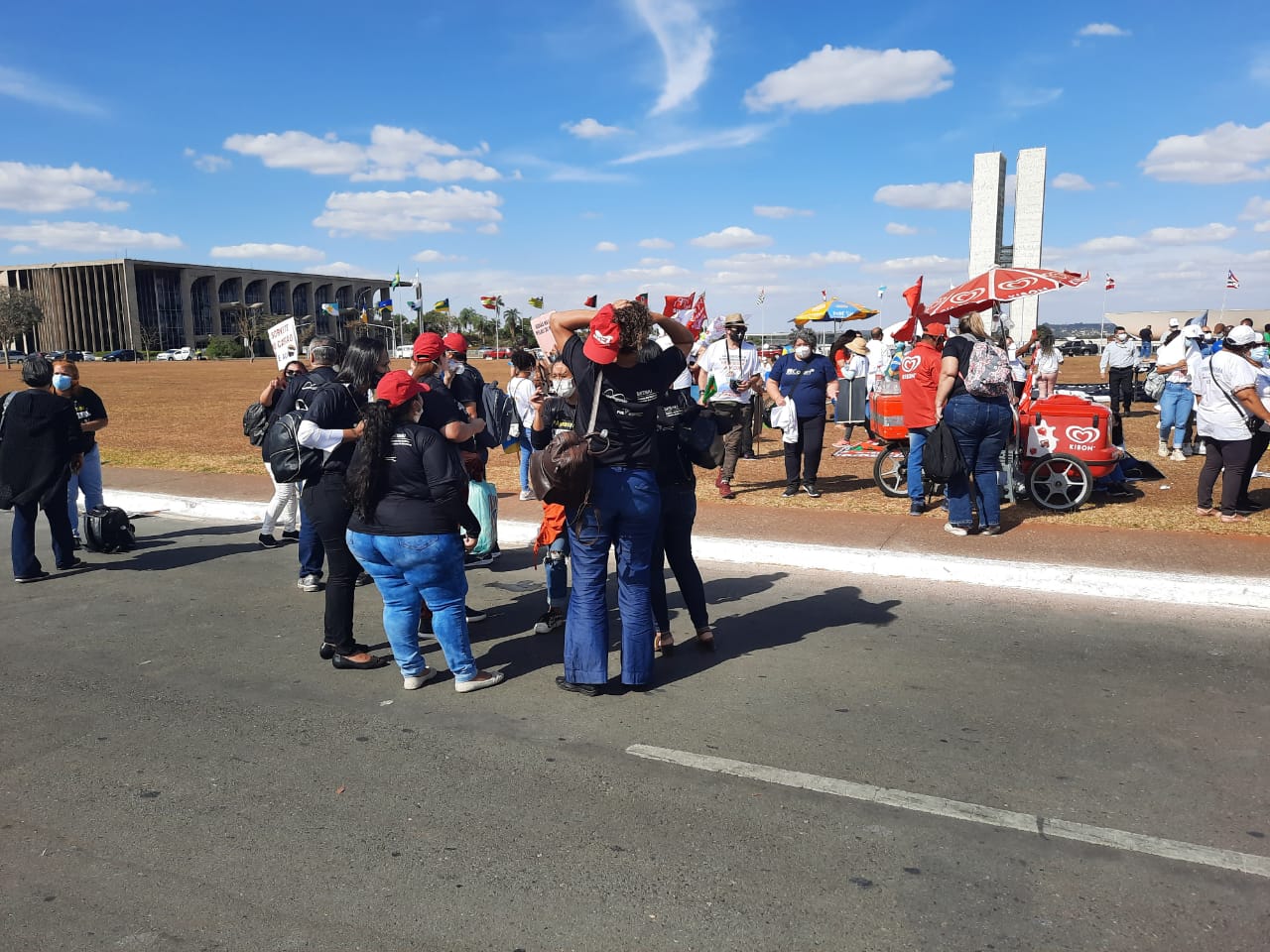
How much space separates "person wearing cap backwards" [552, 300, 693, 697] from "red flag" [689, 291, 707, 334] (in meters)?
10.0

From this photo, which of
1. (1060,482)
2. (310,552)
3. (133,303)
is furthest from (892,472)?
(133,303)

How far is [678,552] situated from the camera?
5340mm

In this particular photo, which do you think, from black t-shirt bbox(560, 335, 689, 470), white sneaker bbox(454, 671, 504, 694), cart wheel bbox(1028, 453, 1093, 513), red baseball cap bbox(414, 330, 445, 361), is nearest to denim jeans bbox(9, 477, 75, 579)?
red baseball cap bbox(414, 330, 445, 361)

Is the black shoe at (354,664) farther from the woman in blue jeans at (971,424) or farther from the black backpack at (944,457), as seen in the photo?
the woman in blue jeans at (971,424)

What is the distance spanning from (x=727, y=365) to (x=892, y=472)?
224 cm

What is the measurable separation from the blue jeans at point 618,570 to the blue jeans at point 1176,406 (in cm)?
1056

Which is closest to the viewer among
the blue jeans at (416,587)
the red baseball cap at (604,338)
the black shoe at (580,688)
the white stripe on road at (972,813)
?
the white stripe on road at (972,813)

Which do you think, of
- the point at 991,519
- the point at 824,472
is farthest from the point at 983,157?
the point at 991,519

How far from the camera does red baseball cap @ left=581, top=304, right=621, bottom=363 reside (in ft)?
14.3

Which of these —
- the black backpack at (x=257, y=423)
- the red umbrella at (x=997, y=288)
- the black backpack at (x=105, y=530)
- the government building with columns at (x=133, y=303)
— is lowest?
the black backpack at (x=105, y=530)

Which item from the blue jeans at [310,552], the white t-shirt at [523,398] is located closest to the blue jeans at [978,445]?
the white t-shirt at [523,398]

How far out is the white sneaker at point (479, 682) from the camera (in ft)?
16.1

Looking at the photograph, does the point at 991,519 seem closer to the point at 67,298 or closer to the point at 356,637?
the point at 356,637

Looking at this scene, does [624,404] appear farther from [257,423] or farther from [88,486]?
[88,486]
